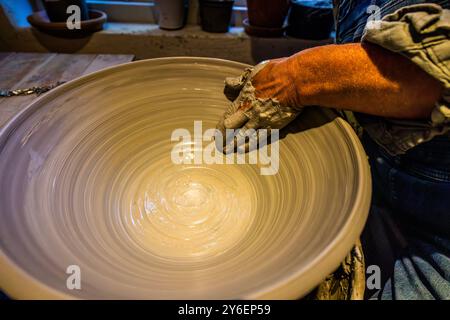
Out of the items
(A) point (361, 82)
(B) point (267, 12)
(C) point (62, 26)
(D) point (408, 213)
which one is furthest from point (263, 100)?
(C) point (62, 26)

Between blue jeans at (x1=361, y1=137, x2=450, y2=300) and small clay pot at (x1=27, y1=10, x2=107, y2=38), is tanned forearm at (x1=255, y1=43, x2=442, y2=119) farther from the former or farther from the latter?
small clay pot at (x1=27, y1=10, x2=107, y2=38)

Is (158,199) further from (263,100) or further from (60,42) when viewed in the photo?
(60,42)

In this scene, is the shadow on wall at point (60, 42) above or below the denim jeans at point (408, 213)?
above

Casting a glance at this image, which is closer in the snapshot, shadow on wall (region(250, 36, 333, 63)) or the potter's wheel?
the potter's wheel

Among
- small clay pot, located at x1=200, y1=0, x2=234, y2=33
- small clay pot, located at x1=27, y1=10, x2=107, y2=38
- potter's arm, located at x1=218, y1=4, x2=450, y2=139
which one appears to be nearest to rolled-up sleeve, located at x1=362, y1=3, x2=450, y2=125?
potter's arm, located at x1=218, y1=4, x2=450, y2=139

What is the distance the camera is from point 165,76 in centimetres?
A: 83

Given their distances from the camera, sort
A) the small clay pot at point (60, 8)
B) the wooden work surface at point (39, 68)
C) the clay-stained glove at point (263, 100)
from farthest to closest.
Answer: the small clay pot at point (60, 8), the wooden work surface at point (39, 68), the clay-stained glove at point (263, 100)

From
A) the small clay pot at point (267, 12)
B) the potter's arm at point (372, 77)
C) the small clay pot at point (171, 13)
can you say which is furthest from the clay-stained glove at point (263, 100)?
the small clay pot at point (171, 13)

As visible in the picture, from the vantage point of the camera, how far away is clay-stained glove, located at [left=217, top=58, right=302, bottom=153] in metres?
0.65

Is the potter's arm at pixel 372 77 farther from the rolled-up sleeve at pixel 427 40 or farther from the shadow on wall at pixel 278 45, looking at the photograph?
the shadow on wall at pixel 278 45

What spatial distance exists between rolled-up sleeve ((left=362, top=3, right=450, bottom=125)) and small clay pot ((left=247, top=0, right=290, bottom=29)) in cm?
82

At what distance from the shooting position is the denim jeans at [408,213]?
2.16 ft

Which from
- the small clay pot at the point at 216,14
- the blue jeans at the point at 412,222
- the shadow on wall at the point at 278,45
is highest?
the small clay pot at the point at 216,14

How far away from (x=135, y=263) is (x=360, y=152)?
49cm
